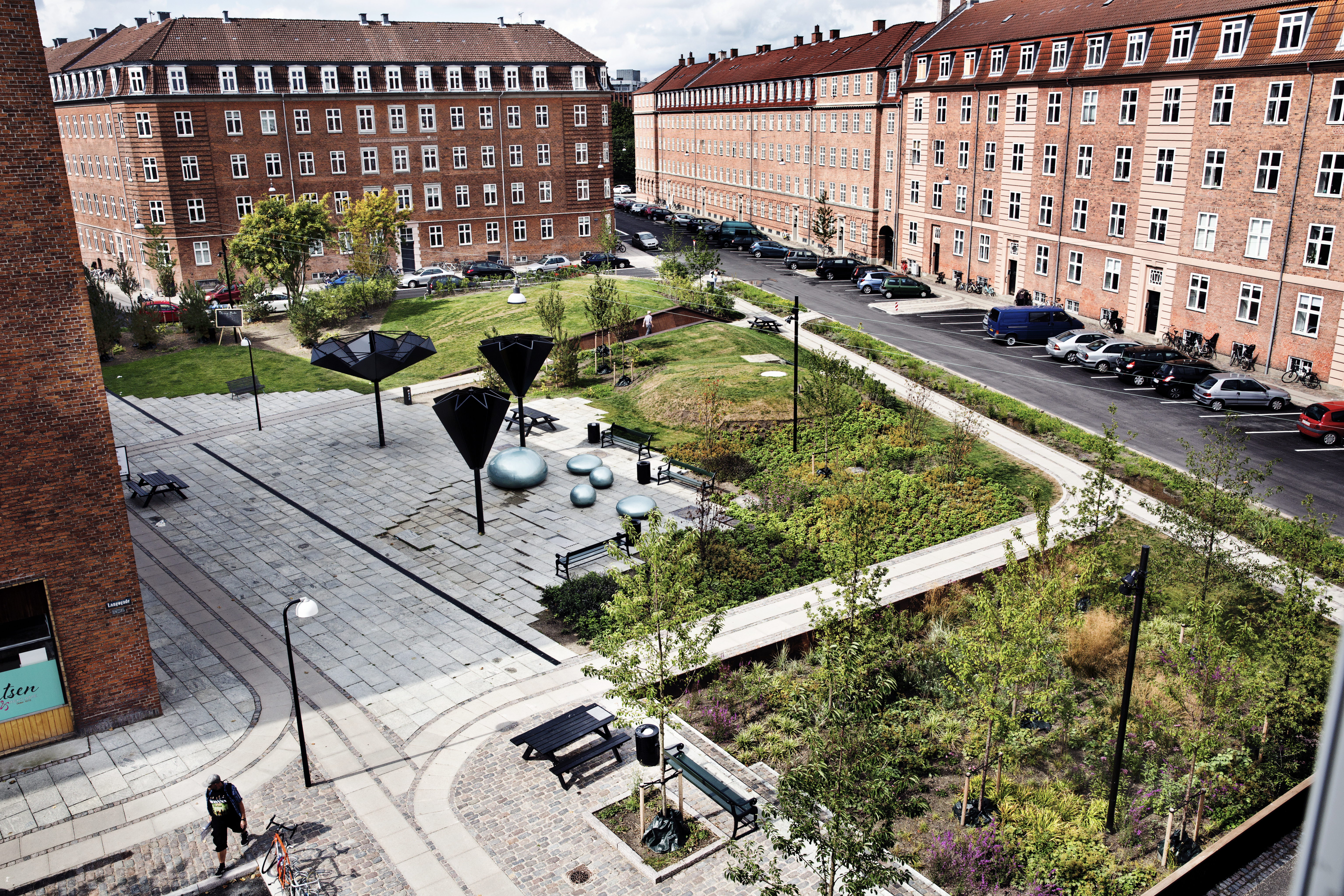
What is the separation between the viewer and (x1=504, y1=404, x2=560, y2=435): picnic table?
3316 cm

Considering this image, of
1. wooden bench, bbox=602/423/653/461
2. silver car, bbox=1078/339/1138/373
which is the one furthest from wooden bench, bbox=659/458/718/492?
silver car, bbox=1078/339/1138/373

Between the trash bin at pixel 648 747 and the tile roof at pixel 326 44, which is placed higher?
the tile roof at pixel 326 44

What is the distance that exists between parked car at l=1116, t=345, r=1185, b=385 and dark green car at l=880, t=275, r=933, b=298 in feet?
60.0

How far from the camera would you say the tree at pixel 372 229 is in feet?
181

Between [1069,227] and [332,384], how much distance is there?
3645cm

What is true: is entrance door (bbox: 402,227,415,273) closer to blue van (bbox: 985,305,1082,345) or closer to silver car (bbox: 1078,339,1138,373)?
blue van (bbox: 985,305,1082,345)

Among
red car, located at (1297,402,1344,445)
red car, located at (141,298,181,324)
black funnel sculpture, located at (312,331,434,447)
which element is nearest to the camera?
black funnel sculpture, located at (312,331,434,447)

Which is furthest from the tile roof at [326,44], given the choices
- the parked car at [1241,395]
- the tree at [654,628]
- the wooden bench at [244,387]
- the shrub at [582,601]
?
the tree at [654,628]

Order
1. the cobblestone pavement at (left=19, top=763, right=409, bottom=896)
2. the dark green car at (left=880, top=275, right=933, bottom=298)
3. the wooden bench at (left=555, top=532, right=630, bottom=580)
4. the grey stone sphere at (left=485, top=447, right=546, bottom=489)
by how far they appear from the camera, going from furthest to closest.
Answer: the dark green car at (left=880, top=275, right=933, bottom=298), the grey stone sphere at (left=485, top=447, right=546, bottom=489), the wooden bench at (left=555, top=532, right=630, bottom=580), the cobblestone pavement at (left=19, top=763, right=409, bottom=896)

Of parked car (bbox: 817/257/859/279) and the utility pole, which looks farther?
parked car (bbox: 817/257/859/279)

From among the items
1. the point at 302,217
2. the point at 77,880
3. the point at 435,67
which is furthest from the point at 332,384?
the point at 435,67

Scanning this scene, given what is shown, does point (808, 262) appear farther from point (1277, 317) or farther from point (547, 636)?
point (547, 636)

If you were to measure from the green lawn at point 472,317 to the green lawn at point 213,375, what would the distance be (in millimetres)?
2874

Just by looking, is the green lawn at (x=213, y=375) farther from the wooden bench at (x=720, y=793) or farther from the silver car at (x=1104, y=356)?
the silver car at (x=1104, y=356)
